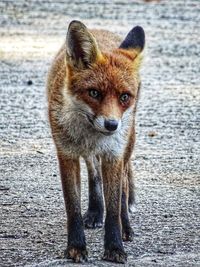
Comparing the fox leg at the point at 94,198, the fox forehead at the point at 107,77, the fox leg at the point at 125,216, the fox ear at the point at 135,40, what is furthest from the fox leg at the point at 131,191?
the fox forehead at the point at 107,77

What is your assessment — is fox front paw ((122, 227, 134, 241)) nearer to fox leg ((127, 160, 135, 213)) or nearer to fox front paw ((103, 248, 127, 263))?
fox front paw ((103, 248, 127, 263))

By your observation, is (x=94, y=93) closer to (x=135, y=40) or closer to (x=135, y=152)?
(x=135, y=40)

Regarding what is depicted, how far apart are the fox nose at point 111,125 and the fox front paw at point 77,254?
0.98m

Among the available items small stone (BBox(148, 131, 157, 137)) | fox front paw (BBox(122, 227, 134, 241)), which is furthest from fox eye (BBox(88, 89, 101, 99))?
small stone (BBox(148, 131, 157, 137))

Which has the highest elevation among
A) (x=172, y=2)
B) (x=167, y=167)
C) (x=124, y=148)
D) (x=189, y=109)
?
(x=124, y=148)

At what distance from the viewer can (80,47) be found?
26.7ft

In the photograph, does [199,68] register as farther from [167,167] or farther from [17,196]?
[17,196]

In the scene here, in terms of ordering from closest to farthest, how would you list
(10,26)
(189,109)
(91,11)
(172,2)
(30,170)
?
(30,170) < (189,109) < (10,26) < (91,11) < (172,2)

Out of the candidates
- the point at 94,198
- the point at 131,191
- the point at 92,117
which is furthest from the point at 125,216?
the point at 92,117

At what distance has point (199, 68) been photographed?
17.4m

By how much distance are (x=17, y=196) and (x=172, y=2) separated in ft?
54.6

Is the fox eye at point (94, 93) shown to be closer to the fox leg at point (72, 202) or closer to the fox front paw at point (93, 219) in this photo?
the fox leg at point (72, 202)

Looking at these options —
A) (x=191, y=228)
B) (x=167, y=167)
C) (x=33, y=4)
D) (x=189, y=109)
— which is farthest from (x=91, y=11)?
(x=191, y=228)

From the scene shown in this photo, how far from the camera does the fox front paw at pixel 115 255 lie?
805 centimetres
